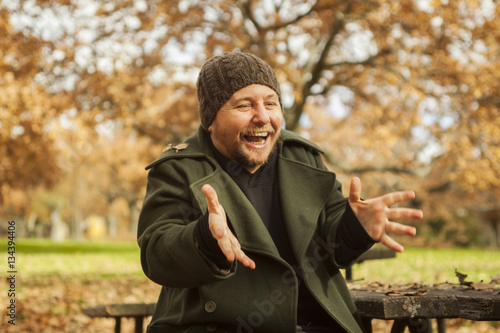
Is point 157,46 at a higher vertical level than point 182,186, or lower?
higher

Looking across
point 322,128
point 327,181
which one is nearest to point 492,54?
point 327,181

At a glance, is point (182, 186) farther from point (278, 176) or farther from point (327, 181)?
point (327, 181)

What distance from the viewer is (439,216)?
26281 mm

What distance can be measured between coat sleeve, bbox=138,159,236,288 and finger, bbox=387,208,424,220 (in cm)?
73

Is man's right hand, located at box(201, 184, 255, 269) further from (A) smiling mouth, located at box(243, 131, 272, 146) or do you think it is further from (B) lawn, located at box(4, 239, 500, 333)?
(B) lawn, located at box(4, 239, 500, 333)

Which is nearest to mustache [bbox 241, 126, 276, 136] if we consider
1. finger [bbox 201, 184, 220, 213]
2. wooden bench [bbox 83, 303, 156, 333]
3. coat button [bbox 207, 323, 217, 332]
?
finger [bbox 201, 184, 220, 213]

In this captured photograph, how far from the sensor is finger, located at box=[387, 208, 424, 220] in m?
2.20

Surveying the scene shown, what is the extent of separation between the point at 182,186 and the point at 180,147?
0.23 meters

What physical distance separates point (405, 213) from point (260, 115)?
790 mm

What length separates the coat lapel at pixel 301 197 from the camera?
99.8 inches

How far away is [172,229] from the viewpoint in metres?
2.34

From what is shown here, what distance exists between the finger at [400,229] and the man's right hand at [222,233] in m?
0.62

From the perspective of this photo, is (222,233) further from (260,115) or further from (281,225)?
(260,115)

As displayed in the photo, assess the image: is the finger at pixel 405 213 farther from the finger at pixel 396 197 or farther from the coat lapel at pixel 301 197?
the coat lapel at pixel 301 197
